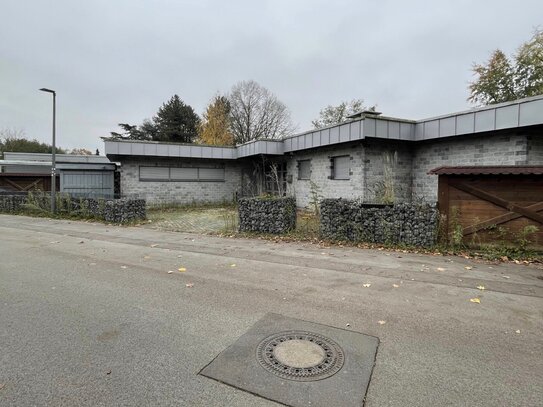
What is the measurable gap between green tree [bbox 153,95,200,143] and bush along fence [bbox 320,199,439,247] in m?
36.3

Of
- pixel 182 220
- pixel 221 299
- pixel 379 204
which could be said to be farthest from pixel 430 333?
pixel 182 220

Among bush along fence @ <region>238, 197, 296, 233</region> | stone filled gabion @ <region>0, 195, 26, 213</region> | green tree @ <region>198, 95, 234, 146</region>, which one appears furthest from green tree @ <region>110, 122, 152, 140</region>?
bush along fence @ <region>238, 197, 296, 233</region>

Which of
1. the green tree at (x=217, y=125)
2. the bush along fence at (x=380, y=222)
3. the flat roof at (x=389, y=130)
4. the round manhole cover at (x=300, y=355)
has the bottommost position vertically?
the round manhole cover at (x=300, y=355)

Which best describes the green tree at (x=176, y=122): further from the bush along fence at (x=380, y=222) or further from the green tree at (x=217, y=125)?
the bush along fence at (x=380, y=222)

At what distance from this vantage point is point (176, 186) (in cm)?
1880

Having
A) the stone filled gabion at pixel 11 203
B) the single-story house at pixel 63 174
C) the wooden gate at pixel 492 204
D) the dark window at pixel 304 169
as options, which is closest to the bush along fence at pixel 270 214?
the wooden gate at pixel 492 204

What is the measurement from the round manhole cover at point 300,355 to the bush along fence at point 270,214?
635 centimetres

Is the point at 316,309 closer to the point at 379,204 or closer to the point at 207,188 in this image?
the point at 379,204

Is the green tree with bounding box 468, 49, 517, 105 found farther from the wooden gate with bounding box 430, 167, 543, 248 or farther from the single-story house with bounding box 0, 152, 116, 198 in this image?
the single-story house with bounding box 0, 152, 116, 198

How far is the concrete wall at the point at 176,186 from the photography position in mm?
17734

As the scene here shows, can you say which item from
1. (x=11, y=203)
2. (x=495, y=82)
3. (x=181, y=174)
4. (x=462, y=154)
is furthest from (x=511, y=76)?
(x=11, y=203)

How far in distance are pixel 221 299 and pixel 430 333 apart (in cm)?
260

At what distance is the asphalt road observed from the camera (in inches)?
100

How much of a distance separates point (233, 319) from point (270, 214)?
611 centimetres
